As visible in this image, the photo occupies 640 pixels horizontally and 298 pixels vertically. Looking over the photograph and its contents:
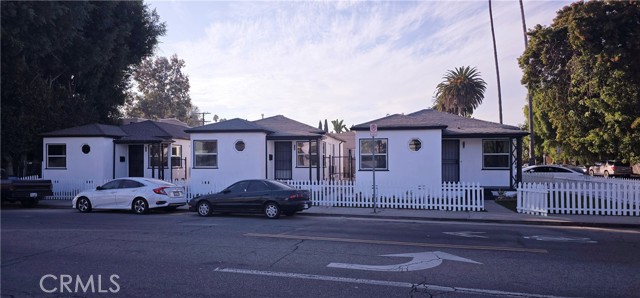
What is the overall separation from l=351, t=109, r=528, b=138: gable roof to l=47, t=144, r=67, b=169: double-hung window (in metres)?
14.6

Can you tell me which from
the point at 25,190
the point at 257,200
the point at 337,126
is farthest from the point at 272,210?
the point at 337,126

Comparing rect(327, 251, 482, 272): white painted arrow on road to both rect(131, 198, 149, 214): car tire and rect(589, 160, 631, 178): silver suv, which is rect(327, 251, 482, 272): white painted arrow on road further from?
rect(589, 160, 631, 178): silver suv

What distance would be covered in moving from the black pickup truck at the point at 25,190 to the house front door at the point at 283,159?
10230 millimetres

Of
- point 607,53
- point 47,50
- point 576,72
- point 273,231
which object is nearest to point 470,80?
point 576,72

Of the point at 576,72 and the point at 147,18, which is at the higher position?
the point at 147,18

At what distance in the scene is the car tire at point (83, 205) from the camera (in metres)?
17.7

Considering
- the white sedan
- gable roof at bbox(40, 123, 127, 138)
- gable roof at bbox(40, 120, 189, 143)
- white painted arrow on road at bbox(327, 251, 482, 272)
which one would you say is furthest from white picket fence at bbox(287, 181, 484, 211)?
gable roof at bbox(40, 123, 127, 138)

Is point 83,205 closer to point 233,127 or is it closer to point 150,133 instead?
point 233,127

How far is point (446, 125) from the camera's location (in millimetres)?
20547

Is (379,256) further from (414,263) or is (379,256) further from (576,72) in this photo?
(576,72)

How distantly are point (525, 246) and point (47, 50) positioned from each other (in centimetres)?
2335

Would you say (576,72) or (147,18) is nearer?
(576,72)

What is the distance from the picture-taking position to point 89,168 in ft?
78.6

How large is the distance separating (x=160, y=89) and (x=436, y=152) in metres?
47.0
